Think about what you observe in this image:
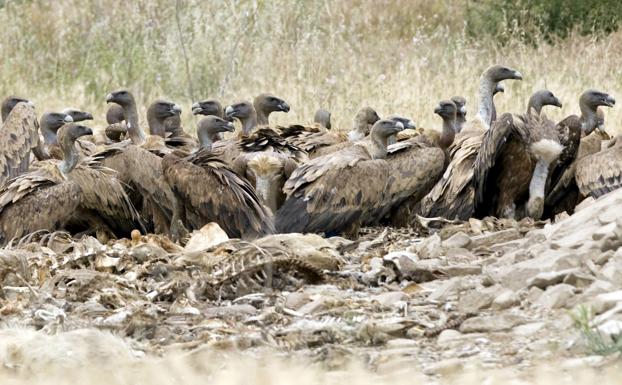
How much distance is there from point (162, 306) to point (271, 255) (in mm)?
796

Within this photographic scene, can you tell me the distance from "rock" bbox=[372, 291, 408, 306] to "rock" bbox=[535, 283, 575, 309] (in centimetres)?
78

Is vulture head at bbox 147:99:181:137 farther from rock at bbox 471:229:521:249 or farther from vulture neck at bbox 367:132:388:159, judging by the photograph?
rock at bbox 471:229:521:249

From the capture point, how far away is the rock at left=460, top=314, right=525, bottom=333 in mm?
5910

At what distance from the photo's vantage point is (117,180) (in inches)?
382

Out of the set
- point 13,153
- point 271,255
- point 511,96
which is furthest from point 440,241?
point 511,96

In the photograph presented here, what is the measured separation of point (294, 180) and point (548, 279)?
3.71 metres

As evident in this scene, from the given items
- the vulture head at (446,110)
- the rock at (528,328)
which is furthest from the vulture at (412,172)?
the rock at (528,328)

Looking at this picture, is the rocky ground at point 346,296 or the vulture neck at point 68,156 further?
the vulture neck at point 68,156

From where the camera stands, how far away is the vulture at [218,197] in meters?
9.25

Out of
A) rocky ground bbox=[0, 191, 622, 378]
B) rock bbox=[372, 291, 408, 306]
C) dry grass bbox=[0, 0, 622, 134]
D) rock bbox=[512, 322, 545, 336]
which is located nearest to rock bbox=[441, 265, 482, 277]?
rocky ground bbox=[0, 191, 622, 378]

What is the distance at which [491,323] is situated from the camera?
19.6ft

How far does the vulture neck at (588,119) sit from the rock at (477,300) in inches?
236

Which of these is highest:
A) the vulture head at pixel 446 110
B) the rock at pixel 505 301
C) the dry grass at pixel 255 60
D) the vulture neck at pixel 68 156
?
the rock at pixel 505 301

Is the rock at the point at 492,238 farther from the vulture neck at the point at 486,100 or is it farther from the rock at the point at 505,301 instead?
the vulture neck at the point at 486,100
